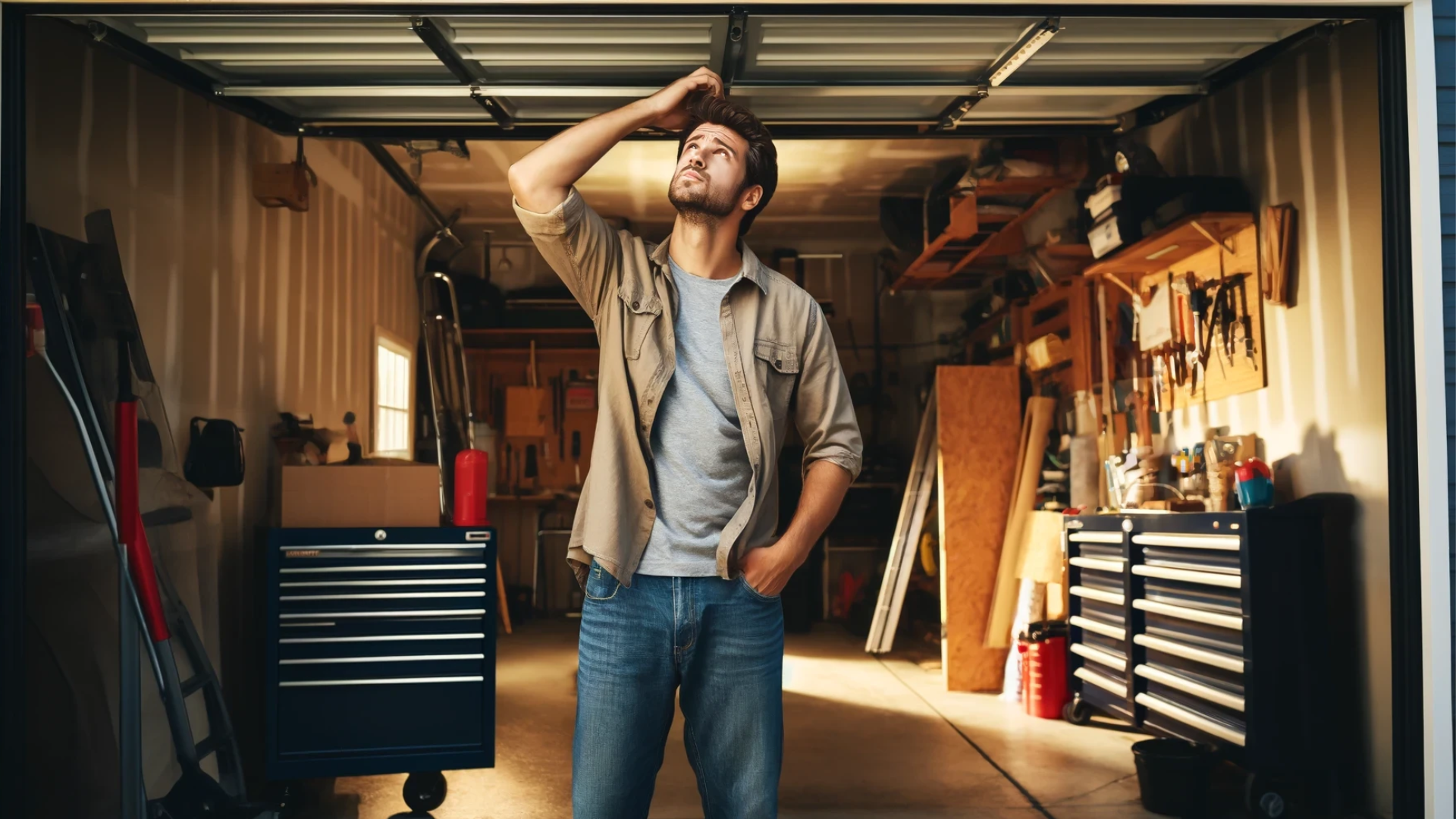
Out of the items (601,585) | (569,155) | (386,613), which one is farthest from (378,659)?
(569,155)

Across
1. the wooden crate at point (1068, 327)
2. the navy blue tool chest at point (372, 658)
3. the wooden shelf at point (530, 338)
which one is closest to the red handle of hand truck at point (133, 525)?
the navy blue tool chest at point (372, 658)

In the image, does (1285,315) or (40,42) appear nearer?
(40,42)

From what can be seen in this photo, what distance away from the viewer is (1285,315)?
13.1ft

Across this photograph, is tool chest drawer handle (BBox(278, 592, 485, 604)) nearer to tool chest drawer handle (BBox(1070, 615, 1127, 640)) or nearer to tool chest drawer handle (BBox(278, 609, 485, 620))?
tool chest drawer handle (BBox(278, 609, 485, 620))

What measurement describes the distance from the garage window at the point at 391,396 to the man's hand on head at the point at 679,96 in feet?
15.2

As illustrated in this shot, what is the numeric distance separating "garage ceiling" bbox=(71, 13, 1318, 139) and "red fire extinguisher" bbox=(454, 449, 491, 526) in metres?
1.09

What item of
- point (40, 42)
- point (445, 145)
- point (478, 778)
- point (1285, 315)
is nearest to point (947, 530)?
point (1285, 315)

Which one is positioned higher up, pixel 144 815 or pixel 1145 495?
pixel 1145 495

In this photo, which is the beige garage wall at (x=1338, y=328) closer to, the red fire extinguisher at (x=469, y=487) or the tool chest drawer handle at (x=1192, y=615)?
the tool chest drawer handle at (x=1192, y=615)

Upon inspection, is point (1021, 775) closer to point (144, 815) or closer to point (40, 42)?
point (144, 815)

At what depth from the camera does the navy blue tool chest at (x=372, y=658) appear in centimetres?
356

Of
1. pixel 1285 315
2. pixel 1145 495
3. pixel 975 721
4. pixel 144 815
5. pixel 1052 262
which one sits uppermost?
pixel 1052 262

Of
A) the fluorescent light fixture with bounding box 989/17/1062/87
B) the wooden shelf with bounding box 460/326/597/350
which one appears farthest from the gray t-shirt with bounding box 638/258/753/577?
the wooden shelf with bounding box 460/326/597/350

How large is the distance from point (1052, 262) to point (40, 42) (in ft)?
14.9
